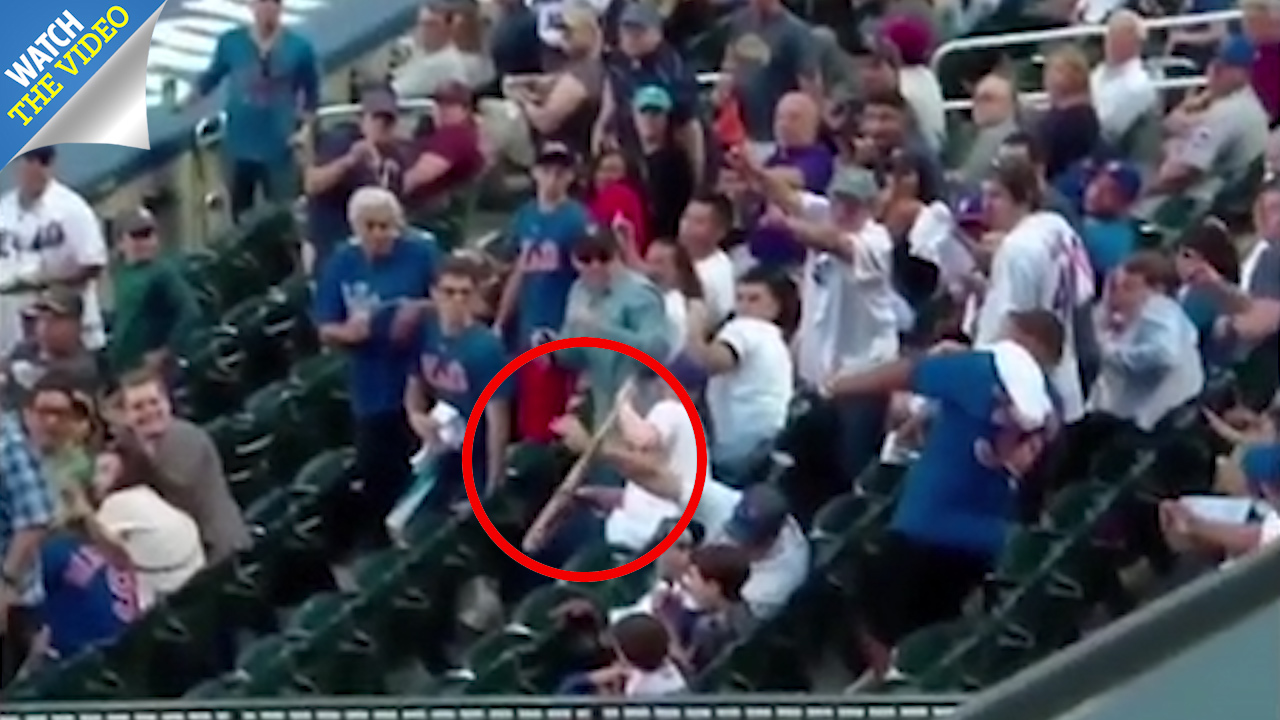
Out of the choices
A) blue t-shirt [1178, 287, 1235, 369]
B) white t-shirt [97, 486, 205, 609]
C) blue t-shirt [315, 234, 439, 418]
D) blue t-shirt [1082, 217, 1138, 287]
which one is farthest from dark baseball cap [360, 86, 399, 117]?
blue t-shirt [1178, 287, 1235, 369]

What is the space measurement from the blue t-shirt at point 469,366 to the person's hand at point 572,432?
0.18 feet

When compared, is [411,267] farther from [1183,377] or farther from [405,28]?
[1183,377]

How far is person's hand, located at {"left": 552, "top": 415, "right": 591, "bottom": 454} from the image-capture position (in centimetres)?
154

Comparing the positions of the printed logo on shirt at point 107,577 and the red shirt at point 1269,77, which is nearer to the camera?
the red shirt at point 1269,77

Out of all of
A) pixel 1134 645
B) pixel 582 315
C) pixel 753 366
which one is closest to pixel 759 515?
pixel 753 366

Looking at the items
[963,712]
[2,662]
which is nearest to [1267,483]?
[963,712]

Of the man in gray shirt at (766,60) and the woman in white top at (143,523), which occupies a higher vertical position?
the man in gray shirt at (766,60)

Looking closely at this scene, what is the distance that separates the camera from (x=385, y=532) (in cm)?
156

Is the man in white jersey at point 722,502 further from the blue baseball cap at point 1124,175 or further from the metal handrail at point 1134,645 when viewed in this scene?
the blue baseball cap at point 1124,175

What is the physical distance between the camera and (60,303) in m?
1.58

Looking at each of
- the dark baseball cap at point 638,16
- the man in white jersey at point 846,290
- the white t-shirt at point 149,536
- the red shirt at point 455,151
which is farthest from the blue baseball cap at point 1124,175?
the white t-shirt at point 149,536

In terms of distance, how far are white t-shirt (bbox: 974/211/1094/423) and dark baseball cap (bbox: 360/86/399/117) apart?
1.93ft

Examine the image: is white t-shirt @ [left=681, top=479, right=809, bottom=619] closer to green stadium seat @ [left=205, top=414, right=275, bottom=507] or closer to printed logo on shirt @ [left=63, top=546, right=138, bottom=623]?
green stadium seat @ [left=205, top=414, right=275, bottom=507]

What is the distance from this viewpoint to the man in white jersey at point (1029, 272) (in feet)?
4.95
